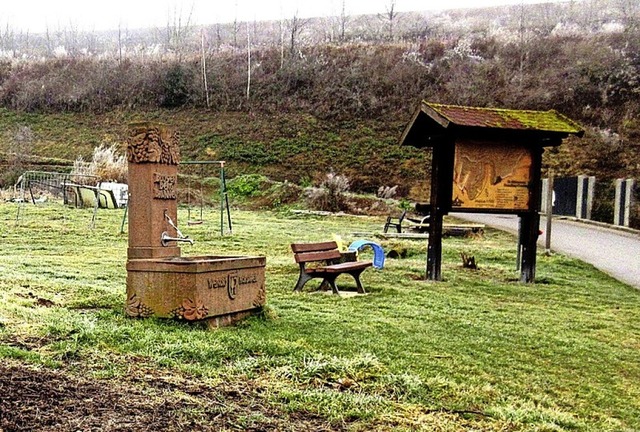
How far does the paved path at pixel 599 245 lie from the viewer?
14.5 metres

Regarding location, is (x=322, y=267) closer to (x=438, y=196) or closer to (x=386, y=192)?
(x=438, y=196)

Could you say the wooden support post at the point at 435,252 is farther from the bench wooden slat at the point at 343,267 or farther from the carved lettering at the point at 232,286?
the carved lettering at the point at 232,286

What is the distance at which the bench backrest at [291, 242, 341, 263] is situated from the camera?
32.1 feet

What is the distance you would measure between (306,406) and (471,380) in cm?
160

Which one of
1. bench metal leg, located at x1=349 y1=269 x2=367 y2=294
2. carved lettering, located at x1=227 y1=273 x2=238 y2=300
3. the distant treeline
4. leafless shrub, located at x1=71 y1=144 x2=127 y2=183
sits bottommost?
bench metal leg, located at x1=349 y1=269 x2=367 y2=294

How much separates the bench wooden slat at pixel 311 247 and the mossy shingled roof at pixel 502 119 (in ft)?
8.77

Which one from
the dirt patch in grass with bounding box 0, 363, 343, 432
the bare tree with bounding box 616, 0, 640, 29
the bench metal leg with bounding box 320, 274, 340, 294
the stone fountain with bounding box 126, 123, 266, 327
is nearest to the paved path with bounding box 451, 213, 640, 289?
the bench metal leg with bounding box 320, 274, 340, 294

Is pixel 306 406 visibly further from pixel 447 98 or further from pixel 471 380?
pixel 447 98

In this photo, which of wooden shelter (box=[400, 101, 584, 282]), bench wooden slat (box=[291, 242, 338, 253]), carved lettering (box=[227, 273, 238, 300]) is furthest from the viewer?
wooden shelter (box=[400, 101, 584, 282])

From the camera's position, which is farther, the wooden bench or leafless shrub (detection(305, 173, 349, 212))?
leafless shrub (detection(305, 173, 349, 212))

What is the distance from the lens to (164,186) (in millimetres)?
8141

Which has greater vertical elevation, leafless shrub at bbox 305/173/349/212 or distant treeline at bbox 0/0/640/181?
distant treeline at bbox 0/0/640/181

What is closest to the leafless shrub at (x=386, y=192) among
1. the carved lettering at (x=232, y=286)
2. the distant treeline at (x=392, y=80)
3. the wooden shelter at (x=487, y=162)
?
the distant treeline at (x=392, y=80)

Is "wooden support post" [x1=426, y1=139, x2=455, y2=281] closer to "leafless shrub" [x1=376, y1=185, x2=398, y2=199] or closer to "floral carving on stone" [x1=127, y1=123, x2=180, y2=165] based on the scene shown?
"floral carving on stone" [x1=127, y1=123, x2=180, y2=165]
